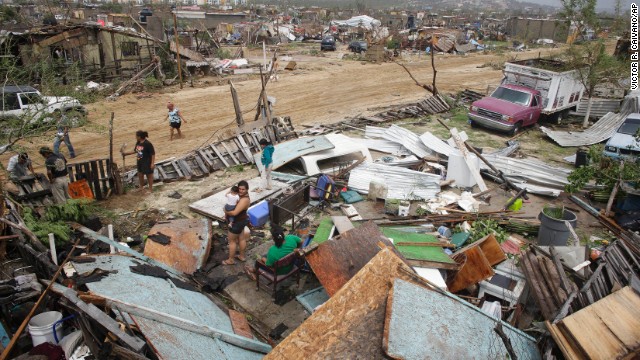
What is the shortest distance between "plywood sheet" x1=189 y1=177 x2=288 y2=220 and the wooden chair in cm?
261

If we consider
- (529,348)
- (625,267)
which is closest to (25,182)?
(529,348)

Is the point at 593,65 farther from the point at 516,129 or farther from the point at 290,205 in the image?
the point at 290,205

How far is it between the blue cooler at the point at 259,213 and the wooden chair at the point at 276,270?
213 cm

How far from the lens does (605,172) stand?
9688mm

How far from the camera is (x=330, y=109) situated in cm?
1972

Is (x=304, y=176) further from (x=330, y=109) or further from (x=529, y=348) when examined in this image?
(x=330, y=109)

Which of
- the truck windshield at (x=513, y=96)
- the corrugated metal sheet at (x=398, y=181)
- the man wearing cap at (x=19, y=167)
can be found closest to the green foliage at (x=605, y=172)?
the corrugated metal sheet at (x=398, y=181)

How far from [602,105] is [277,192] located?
54.8 ft

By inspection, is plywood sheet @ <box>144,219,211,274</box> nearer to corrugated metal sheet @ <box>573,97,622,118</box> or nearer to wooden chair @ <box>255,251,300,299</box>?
wooden chair @ <box>255,251,300,299</box>

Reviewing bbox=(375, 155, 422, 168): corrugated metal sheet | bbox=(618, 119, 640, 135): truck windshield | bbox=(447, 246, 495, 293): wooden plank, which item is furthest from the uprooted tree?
bbox=(447, 246, 495, 293): wooden plank

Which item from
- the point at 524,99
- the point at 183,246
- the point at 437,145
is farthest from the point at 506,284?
the point at 524,99

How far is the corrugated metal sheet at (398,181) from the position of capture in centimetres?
1071

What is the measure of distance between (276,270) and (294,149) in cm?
570

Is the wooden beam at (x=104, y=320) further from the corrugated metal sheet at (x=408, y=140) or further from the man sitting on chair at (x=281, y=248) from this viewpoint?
the corrugated metal sheet at (x=408, y=140)
